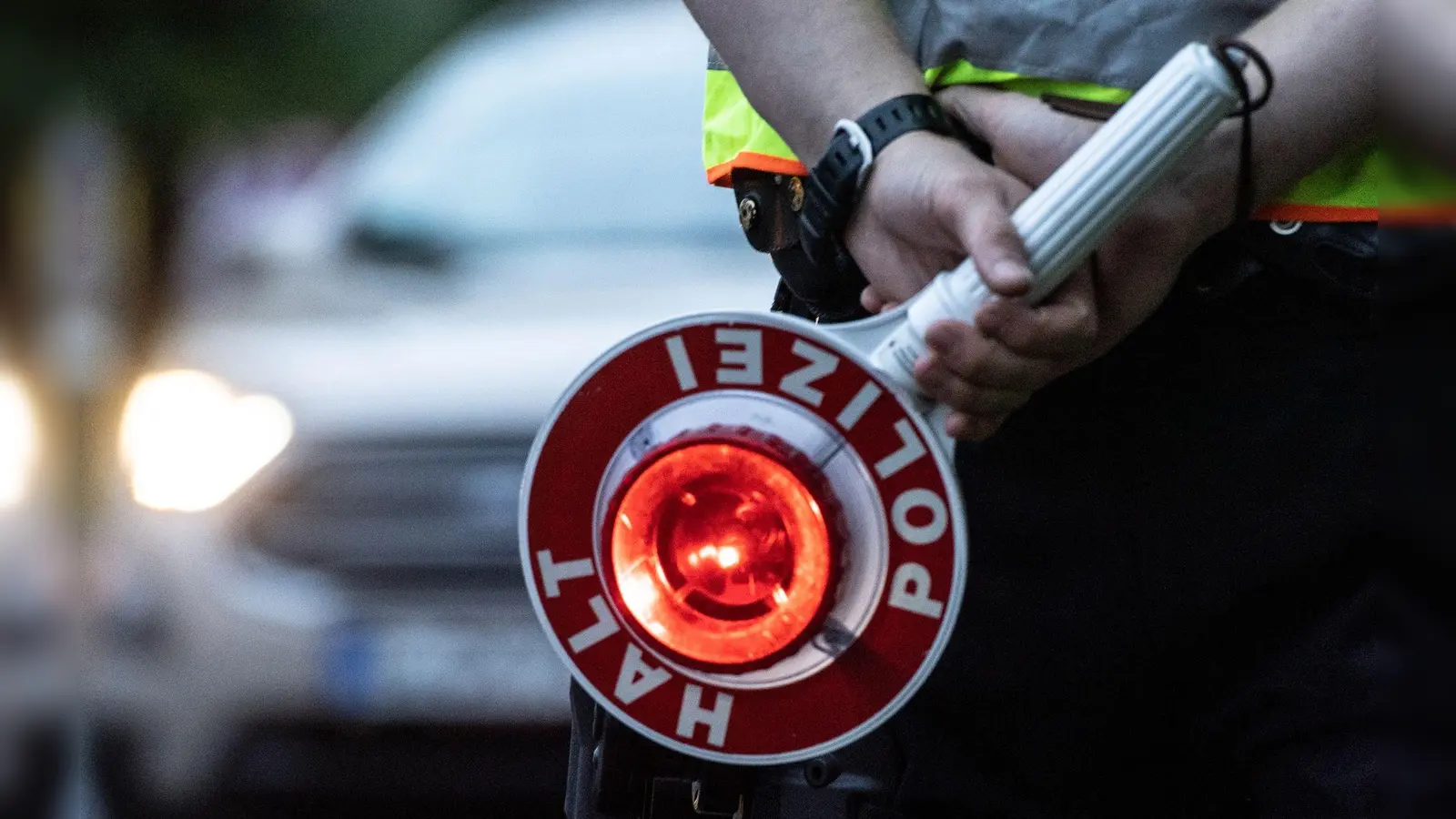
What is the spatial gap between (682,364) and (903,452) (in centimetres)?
15

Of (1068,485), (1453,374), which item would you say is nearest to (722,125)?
(1068,485)

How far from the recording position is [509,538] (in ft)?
13.2

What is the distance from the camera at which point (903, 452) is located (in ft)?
4.14

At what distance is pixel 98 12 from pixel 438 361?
346 inches

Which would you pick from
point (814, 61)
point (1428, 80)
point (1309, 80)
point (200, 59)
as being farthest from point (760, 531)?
point (200, 59)

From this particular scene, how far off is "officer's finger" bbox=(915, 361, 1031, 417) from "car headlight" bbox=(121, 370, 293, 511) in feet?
9.80

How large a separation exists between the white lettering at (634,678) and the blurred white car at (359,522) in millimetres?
2590

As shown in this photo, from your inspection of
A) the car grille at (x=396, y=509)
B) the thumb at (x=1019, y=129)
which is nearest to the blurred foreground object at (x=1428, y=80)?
the thumb at (x=1019, y=129)

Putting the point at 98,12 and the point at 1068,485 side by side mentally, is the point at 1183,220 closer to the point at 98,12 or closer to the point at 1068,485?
the point at 1068,485

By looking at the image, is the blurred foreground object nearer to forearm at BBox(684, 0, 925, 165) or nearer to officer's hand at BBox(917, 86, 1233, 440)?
officer's hand at BBox(917, 86, 1233, 440)

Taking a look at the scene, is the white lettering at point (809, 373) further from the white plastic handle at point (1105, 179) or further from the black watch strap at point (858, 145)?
the black watch strap at point (858, 145)

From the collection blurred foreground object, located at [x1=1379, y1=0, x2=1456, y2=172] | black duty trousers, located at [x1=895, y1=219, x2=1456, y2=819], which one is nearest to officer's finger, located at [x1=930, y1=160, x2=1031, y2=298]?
black duty trousers, located at [x1=895, y1=219, x2=1456, y2=819]

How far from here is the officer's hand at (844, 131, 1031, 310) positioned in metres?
1.21

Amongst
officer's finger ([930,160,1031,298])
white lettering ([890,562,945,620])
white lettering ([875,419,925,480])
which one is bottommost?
white lettering ([890,562,945,620])
